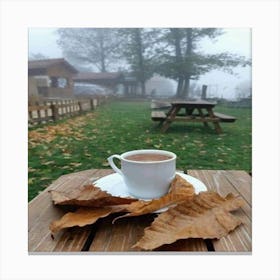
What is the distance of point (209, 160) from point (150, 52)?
0.97 feet

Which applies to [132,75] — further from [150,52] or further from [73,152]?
[73,152]

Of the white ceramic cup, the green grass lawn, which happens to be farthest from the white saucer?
the green grass lawn

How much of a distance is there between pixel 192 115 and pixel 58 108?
335 mm

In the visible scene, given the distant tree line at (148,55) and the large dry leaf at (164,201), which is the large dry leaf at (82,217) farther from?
the distant tree line at (148,55)

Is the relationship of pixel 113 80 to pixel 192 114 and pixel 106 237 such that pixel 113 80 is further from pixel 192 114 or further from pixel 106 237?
pixel 106 237

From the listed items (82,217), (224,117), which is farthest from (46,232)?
(224,117)

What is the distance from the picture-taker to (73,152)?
0.73 m

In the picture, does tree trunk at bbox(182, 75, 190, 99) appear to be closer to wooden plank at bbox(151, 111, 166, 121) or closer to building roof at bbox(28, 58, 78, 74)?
wooden plank at bbox(151, 111, 166, 121)

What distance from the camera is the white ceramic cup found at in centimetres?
25

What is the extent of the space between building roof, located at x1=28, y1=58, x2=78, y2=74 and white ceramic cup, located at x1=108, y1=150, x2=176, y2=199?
1.50ft

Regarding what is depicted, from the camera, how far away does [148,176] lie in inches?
10.0

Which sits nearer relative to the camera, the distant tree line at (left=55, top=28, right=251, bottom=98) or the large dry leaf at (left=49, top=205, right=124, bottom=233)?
the large dry leaf at (left=49, top=205, right=124, bottom=233)

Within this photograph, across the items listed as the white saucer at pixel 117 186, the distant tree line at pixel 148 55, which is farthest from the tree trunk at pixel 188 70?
the white saucer at pixel 117 186

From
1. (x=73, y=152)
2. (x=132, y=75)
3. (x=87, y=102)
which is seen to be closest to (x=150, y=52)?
(x=132, y=75)
